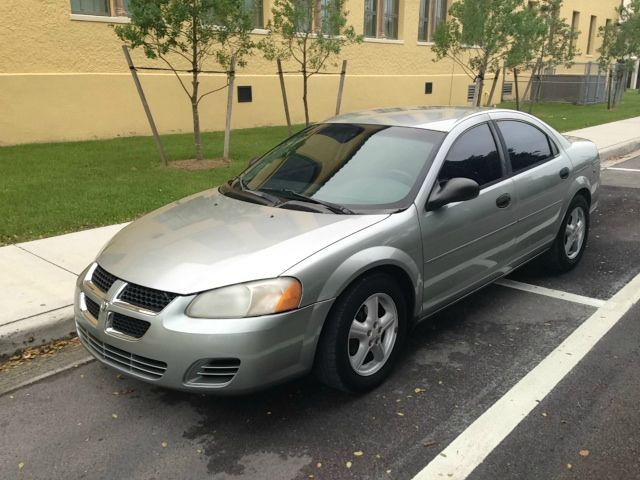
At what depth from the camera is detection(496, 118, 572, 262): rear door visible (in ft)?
14.7

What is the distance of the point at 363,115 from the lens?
15.1 feet

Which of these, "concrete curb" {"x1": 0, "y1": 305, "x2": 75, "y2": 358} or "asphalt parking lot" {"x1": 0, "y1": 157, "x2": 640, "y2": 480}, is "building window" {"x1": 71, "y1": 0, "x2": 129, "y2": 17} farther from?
"asphalt parking lot" {"x1": 0, "y1": 157, "x2": 640, "y2": 480}

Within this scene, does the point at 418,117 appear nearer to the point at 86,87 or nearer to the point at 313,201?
the point at 313,201

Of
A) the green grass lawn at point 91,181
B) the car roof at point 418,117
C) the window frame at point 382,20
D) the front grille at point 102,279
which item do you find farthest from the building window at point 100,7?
the front grille at point 102,279

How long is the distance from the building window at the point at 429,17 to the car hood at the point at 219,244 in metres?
19.3

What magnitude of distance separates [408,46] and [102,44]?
437 inches

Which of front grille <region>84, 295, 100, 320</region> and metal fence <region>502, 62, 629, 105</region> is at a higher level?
metal fence <region>502, 62, 629, 105</region>

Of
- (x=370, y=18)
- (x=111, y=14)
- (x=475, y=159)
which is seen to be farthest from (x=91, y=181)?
(x=370, y=18)

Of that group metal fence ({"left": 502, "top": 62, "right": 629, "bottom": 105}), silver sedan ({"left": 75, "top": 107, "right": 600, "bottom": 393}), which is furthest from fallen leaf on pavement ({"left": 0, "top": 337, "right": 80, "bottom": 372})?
metal fence ({"left": 502, "top": 62, "right": 629, "bottom": 105})

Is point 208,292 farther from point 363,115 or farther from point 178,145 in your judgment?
point 178,145

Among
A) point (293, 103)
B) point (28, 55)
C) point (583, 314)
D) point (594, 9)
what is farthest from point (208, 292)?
point (594, 9)

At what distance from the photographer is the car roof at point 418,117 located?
417 cm

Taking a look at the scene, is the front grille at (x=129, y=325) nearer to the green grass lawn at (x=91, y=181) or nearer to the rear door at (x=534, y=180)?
the rear door at (x=534, y=180)

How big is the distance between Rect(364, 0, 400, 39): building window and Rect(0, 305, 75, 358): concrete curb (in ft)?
54.3
